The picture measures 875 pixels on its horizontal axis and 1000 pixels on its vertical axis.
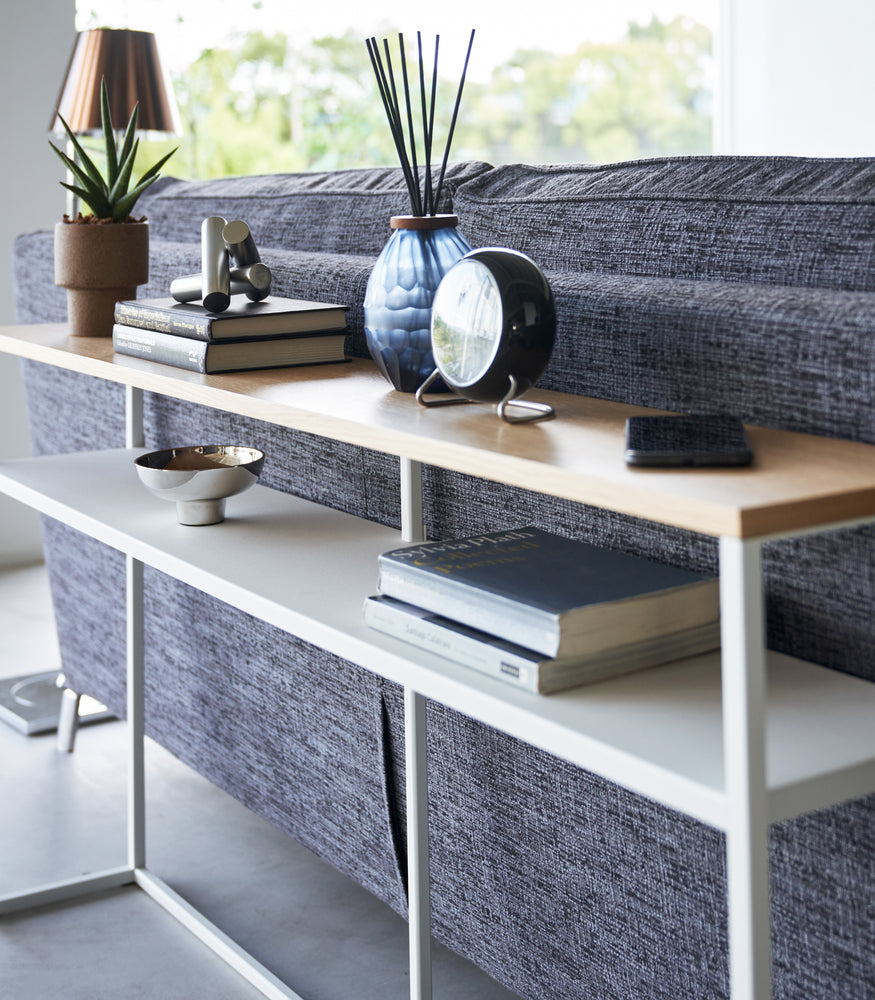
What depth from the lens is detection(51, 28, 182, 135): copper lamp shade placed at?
282 centimetres

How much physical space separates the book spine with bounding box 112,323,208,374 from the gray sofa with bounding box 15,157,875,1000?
0.23 metres

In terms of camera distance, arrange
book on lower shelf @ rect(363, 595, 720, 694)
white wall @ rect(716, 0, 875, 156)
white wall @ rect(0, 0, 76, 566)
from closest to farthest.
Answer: book on lower shelf @ rect(363, 595, 720, 694), white wall @ rect(0, 0, 76, 566), white wall @ rect(716, 0, 875, 156)

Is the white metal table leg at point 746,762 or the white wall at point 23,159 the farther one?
the white wall at point 23,159

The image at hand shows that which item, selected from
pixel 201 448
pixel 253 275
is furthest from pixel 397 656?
pixel 201 448

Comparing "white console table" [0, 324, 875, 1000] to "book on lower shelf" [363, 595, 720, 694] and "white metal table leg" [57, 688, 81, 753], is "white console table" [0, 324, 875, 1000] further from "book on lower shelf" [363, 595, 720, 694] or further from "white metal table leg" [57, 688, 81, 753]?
"white metal table leg" [57, 688, 81, 753]

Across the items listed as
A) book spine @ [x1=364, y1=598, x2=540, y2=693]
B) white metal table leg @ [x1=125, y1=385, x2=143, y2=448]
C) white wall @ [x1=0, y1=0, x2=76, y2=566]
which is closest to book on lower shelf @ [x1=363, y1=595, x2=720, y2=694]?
book spine @ [x1=364, y1=598, x2=540, y2=693]

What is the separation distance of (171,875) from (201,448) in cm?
67

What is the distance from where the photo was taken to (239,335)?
1.33 meters

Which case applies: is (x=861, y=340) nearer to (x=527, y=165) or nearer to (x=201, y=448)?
(x=527, y=165)

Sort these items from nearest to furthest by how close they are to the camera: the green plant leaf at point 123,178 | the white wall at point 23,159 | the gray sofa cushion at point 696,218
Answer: the gray sofa cushion at point 696,218, the green plant leaf at point 123,178, the white wall at point 23,159

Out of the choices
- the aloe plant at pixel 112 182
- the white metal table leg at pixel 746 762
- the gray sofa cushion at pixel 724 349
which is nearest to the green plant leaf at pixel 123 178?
the aloe plant at pixel 112 182

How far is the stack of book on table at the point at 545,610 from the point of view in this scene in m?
0.94

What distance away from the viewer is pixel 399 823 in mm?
1541

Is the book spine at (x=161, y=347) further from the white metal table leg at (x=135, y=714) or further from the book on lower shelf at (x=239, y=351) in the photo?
the white metal table leg at (x=135, y=714)
